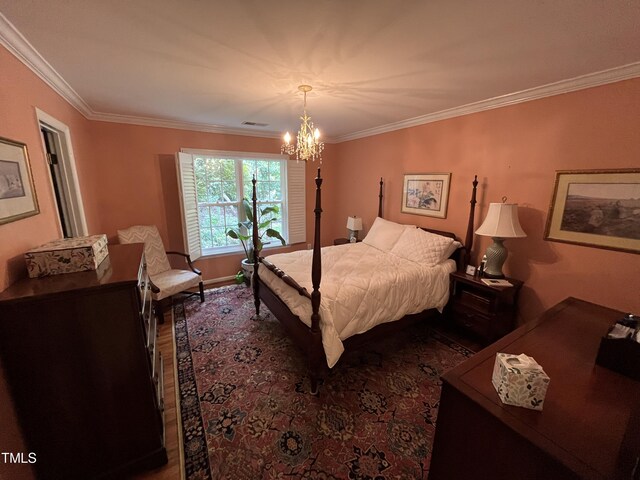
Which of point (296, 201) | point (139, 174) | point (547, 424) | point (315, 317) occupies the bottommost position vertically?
point (315, 317)

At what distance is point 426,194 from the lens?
3.35 m

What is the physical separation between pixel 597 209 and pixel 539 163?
59cm

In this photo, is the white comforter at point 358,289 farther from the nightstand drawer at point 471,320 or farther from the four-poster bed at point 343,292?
the nightstand drawer at point 471,320

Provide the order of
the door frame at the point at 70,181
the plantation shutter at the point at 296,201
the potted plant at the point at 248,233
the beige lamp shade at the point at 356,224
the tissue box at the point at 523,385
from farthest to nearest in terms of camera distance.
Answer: the plantation shutter at the point at 296,201 → the beige lamp shade at the point at 356,224 → the potted plant at the point at 248,233 → the door frame at the point at 70,181 → the tissue box at the point at 523,385

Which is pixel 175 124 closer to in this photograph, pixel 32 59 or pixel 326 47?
pixel 32 59

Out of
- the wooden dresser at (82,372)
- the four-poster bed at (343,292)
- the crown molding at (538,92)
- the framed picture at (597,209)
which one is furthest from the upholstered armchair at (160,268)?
the framed picture at (597,209)

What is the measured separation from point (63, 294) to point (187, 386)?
1321 mm

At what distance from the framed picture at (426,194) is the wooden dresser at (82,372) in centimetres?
318

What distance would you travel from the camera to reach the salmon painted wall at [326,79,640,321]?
1939mm

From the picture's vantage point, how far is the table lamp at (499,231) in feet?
7.55

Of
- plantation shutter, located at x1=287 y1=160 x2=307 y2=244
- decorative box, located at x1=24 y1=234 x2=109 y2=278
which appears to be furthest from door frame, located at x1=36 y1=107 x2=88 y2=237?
plantation shutter, located at x1=287 y1=160 x2=307 y2=244

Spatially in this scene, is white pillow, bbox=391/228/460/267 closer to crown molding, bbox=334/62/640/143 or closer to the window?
crown molding, bbox=334/62/640/143

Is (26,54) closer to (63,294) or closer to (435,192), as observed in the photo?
(63,294)

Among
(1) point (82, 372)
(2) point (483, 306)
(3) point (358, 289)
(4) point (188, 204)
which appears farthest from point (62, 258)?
(2) point (483, 306)
